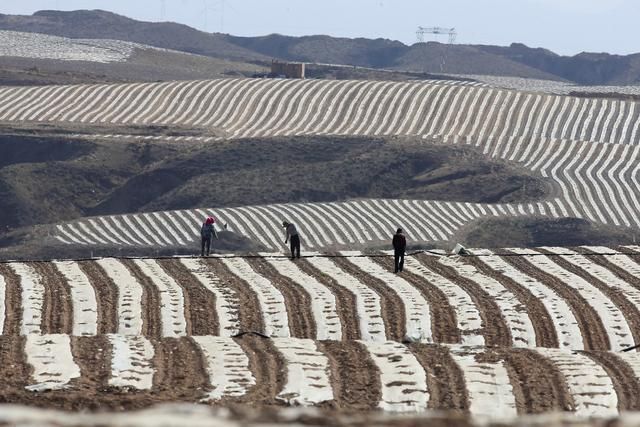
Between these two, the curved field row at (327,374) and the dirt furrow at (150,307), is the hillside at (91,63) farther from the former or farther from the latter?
the curved field row at (327,374)

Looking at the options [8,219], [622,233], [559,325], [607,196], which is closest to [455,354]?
[559,325]

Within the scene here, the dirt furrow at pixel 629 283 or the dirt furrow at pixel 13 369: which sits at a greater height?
the dirt furrow at pixel 13 369

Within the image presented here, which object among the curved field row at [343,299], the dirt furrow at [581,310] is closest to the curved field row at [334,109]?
the curved field row at [343,299]

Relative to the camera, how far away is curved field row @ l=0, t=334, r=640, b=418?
1009 centimetres

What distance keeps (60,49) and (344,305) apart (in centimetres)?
7889

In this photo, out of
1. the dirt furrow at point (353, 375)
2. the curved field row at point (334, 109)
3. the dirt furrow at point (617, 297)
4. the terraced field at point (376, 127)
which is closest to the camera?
the dirt furrow at point (353, 375)

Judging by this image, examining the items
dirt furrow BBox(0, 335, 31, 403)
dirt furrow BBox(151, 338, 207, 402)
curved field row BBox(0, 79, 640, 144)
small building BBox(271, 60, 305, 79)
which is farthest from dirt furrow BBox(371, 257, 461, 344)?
small building BBox(271, 60, 305, 79)

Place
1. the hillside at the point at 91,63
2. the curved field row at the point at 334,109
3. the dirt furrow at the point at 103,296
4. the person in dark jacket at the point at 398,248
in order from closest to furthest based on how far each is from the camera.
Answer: the dirt furrow at the point at 103,296
the person in dark jacket at the point at 398,248
the curved field row at the point at 334,109
the hillside at the point at 91,63

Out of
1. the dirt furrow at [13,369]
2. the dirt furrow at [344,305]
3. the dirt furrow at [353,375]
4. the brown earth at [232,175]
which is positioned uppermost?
the dirt furrow at [353,375]

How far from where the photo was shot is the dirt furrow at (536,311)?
14.6m

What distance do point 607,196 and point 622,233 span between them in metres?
5.76

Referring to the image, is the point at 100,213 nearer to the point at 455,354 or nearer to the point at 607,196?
the point at 607,196

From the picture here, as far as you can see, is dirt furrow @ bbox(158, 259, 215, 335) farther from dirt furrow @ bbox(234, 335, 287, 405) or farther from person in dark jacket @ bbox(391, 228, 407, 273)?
person in dark jacket @ bbox(391, 228, 407, 273)

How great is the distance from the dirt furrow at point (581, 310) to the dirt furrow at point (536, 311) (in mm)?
331
